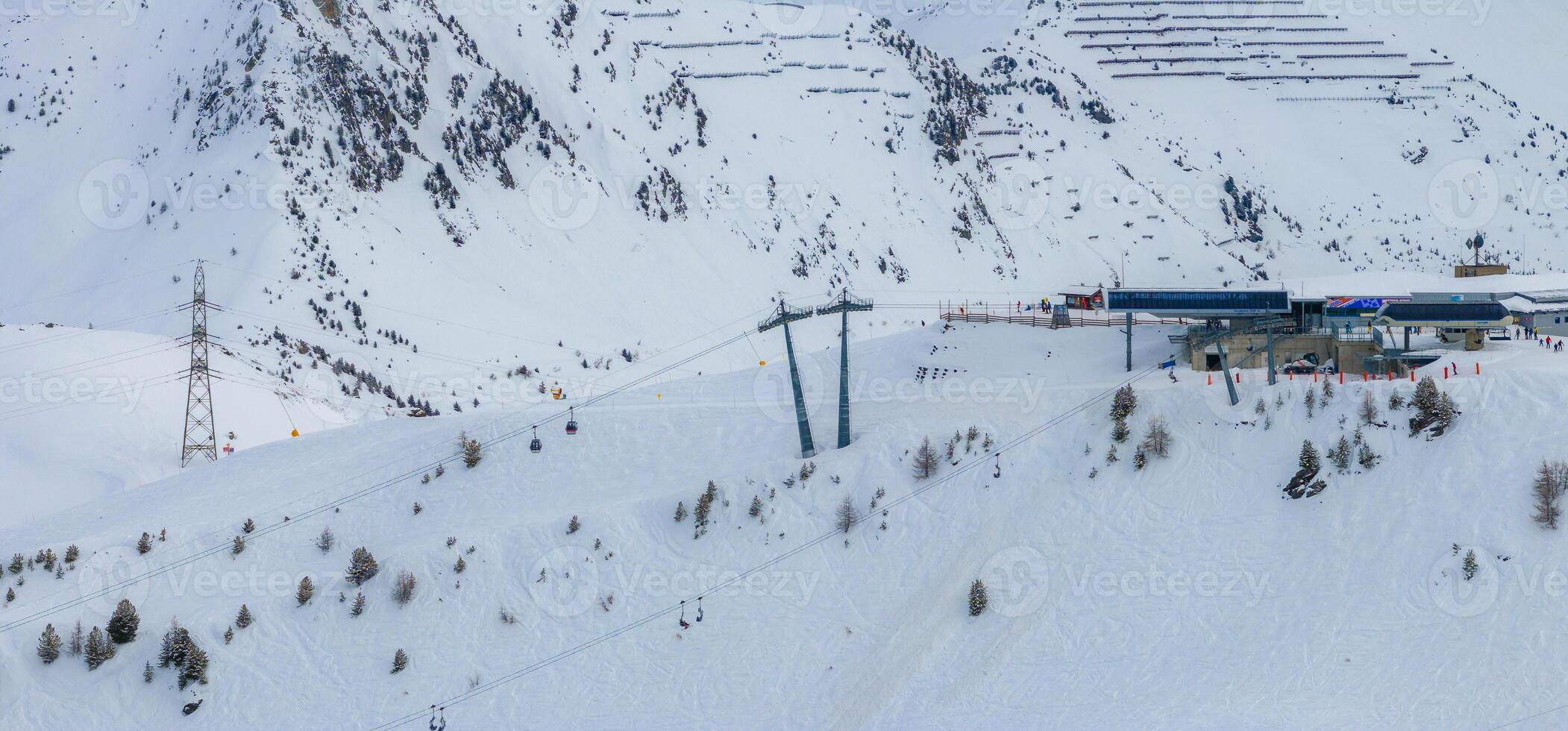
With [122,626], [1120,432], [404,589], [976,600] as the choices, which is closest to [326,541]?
[404,589]

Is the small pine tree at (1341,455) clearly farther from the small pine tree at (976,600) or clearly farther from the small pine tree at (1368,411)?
the small pine tree at (976,600)

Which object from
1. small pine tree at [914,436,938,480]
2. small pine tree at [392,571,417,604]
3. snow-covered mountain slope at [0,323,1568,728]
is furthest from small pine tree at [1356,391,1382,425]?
small pine tree at [392,571,417,604]

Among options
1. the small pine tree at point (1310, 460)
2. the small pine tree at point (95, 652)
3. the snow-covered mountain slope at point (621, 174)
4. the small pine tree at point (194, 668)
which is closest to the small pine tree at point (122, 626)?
the small pine tree at point (95, 652)

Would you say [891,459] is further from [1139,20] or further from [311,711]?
[1139,20]

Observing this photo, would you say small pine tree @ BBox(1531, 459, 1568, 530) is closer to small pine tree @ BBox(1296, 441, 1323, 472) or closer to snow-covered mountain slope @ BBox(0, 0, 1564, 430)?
small pine tree @ BBox(1296, 441, 1323, 472)

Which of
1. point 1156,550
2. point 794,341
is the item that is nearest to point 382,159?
point 794,341

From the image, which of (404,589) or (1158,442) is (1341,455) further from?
(404,589)
